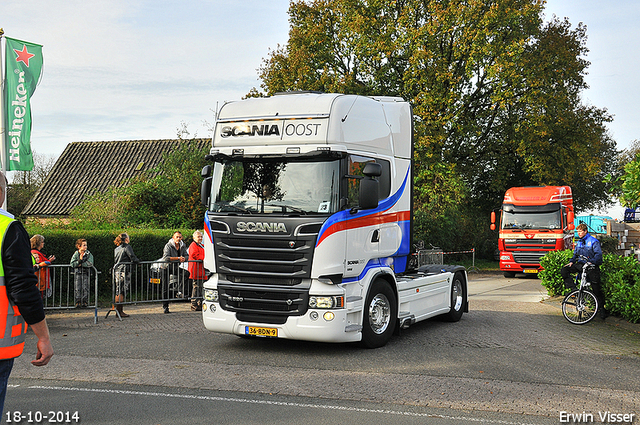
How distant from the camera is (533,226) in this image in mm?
22891

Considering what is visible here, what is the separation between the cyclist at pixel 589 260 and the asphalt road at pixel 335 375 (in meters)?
0.75

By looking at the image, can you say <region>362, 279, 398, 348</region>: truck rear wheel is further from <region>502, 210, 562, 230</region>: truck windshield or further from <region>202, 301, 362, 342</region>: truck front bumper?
<region>502, 210, 562, 230</region>: truck windshield

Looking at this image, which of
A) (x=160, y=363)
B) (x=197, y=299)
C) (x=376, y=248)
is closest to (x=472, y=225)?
(x=197, y=299)

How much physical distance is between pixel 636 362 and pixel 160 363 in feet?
21.0

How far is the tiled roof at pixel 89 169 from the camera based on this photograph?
28594 millimetres

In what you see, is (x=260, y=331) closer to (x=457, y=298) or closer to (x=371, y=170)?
(x=371, y=170)

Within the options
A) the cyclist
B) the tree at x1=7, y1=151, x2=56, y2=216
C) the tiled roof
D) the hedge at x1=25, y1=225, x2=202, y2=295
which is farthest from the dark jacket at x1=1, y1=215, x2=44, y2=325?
the tree at x1=7, y1=151, x2=56, y2=216

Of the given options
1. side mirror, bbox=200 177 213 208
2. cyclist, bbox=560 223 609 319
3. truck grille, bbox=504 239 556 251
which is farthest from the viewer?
truck grille, bbox=504 239 556 251

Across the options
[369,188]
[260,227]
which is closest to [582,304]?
[369,188]

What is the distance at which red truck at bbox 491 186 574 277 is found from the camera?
73.8ft

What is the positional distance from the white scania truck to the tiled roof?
58.8 ft

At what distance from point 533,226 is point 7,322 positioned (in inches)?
842

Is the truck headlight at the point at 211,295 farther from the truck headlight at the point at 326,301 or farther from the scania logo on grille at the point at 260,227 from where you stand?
the truck headlight at the point at 326,301

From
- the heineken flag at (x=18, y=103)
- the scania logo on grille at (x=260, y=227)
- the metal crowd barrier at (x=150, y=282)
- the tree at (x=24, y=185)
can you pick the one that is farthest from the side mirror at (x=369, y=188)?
the tree at (x=24, y=185)
